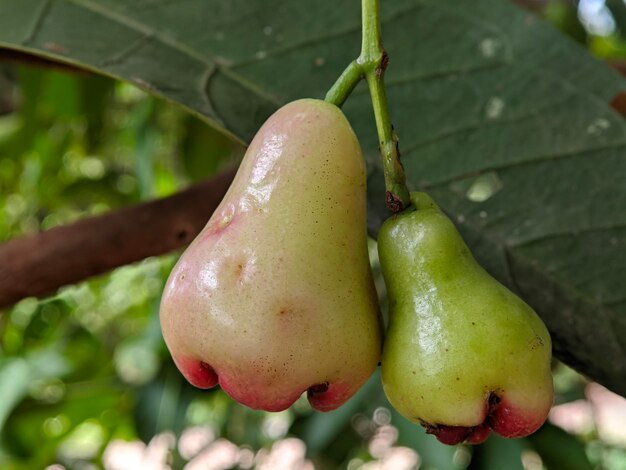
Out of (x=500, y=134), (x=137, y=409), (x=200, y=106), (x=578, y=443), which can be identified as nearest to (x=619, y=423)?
(x=578, y=443)

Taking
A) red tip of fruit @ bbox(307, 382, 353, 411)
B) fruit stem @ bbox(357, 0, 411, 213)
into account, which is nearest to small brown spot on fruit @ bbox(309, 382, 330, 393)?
red tip of fruit @ bbox(307, 382, 353, 411)

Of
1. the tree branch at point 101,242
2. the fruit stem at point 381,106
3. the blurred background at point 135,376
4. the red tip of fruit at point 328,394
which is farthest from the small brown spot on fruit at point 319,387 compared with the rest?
the blurred background at point 135,376

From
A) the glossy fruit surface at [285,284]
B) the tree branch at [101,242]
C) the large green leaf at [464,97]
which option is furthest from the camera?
the tree branch at [101,242]

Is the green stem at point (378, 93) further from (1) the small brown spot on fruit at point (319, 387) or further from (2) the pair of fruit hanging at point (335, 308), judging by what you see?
(1) the small brown spot on fruit at point (319, 387)

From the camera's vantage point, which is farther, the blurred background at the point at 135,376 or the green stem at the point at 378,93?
the blurred background at the point at 135,376

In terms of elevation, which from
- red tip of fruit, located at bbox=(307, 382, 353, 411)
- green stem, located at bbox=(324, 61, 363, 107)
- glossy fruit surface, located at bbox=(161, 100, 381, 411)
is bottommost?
red tip of fruit, located at bbox=(307, 382, 353, 411)

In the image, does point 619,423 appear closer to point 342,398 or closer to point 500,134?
point 500,134

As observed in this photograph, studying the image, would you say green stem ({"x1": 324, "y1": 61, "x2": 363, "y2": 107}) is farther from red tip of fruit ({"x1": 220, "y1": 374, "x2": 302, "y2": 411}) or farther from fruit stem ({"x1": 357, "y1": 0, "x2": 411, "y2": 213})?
red tip of fruit ({"x1": 220, "y1": 374, "x2": 302, "y2": 411})
